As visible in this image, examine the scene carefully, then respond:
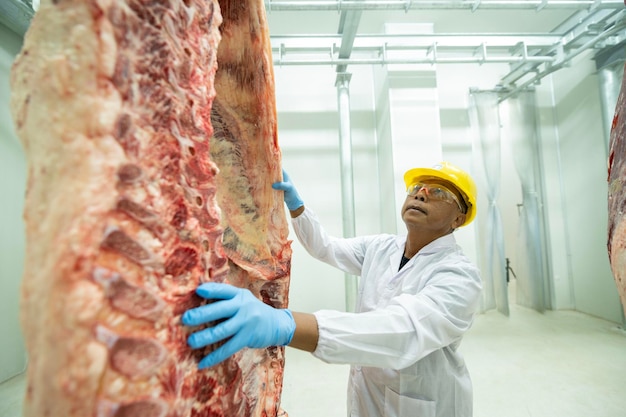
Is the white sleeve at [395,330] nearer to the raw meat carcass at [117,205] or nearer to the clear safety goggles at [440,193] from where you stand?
the raw meat carcass at [117,205]

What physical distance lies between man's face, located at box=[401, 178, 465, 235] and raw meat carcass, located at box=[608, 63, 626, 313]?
1.97 ft

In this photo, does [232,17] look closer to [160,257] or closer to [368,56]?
[160,257]

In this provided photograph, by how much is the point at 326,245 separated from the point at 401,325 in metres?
0.87

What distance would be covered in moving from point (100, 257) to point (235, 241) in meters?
0.59

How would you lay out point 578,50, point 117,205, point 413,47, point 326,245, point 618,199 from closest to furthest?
point 117,205
point 618,199
point 326,245
point 578,50
point 413,47

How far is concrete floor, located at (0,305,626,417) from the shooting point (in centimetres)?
239

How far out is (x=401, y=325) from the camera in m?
1.00

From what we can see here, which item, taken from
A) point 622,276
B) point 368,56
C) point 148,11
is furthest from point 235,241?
point 368,56

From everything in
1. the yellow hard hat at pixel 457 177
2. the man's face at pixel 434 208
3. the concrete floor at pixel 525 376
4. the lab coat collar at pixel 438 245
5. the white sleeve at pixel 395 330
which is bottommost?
the concrete floor at pixel 525 376

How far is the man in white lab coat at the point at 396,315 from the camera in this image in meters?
0.76

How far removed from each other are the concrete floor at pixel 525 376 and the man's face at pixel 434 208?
164 cm

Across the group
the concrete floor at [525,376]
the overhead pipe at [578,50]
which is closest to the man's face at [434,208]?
the concrete floor at [525,376]

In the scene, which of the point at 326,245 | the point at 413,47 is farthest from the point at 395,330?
the point at 413,47

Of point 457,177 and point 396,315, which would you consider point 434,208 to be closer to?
point 457,177
